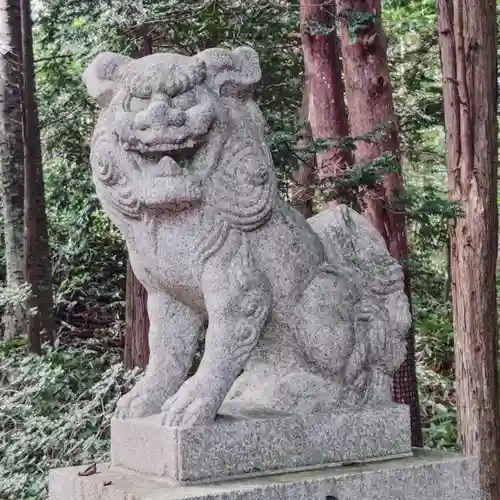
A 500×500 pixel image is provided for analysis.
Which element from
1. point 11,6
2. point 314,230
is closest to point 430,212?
point 314,230

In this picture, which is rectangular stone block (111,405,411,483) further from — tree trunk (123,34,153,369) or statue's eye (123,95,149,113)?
tree trunk (123,34,153,369)

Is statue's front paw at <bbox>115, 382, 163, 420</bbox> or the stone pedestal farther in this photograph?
statue's front paw at <bbox>115, 382, 163, 420</bbox>

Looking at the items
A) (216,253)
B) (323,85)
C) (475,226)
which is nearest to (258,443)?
(216,253)

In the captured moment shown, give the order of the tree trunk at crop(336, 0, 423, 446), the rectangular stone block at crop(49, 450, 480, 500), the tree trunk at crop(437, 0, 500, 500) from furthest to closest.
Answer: the tree trunk at crop(336, 0, 423, 446) → the tree trunk at crop(437, 0, 500, 500) → the rectangular stone block at crop(49, 450, 480, 500)

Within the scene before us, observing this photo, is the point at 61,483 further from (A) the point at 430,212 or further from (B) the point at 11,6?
(B) the point at 11,6

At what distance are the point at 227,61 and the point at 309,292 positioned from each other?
2.85ft

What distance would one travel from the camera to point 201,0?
730 cm

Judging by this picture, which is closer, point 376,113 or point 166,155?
point 166,155

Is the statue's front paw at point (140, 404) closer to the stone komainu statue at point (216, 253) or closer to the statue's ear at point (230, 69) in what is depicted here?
the stone komainu statue at point (216, 253)

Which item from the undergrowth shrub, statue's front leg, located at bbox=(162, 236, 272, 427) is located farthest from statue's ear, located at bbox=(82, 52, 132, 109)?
the undergrowth shrub

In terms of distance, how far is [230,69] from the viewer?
3201 millimetres

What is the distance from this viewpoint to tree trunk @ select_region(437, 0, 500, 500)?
588cm

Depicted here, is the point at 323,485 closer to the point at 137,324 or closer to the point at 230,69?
the point at 230,69

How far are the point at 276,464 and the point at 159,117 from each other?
4.03 feet
